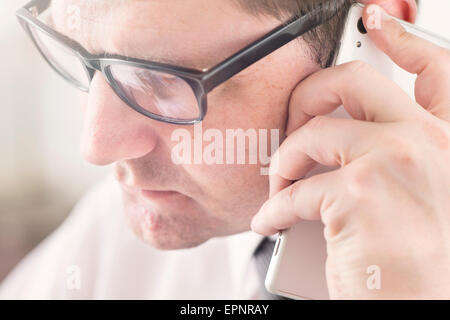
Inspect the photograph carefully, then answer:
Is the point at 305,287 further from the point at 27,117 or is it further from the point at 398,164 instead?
the point at 27,117

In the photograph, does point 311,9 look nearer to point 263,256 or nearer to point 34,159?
point 263,256

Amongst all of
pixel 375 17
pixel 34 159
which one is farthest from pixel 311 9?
pixel 34 159

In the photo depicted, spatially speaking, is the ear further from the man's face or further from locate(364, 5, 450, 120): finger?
the man's face

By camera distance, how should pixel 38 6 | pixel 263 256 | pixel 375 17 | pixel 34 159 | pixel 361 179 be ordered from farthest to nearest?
pixel 34 159 → pixel 263 256 → pixel 38 6 → pixel 375 17 → pixel 361 179

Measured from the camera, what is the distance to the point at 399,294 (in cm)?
53

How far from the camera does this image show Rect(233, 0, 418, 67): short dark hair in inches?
23.8

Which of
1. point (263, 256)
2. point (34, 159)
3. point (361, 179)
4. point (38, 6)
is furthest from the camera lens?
point (34, 159)

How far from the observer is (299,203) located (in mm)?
599

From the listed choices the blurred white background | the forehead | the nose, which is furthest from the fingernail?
the blurred white background

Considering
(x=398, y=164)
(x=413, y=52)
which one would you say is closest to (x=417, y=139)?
(x=398, y=164)

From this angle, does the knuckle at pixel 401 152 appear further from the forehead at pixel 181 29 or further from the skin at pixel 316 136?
the forehead at pixel 181 29

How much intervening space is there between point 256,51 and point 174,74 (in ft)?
0.37

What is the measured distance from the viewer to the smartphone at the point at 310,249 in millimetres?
659

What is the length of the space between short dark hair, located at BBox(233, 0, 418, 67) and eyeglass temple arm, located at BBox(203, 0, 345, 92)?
0.01 meters
